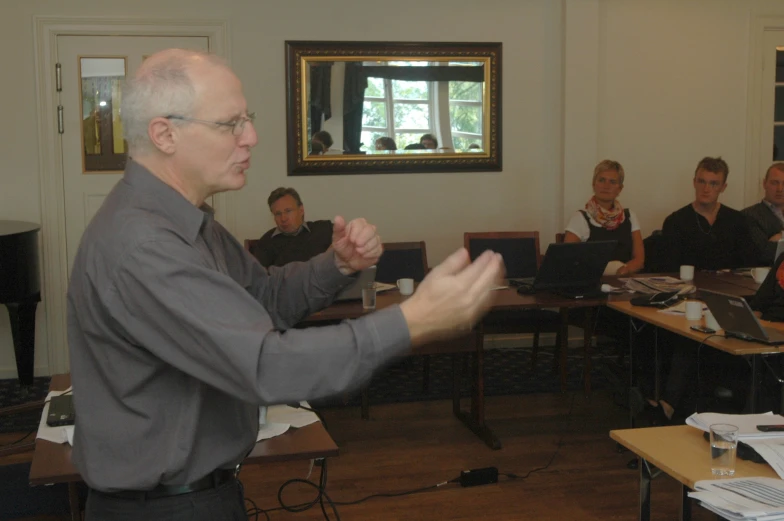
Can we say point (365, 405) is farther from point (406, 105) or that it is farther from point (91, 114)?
point (91, 114)

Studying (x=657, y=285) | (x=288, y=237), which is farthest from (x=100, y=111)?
(x=657, y=285)

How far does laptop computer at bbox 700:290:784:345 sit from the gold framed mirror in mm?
3224

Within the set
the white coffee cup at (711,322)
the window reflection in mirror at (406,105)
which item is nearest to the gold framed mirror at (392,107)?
the window reflection in mirror at (406,105)

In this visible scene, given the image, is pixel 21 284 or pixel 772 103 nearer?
pixel 21 284

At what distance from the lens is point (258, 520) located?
3.75m

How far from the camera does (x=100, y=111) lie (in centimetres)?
619

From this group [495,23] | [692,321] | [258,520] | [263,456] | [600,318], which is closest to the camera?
[263,456]

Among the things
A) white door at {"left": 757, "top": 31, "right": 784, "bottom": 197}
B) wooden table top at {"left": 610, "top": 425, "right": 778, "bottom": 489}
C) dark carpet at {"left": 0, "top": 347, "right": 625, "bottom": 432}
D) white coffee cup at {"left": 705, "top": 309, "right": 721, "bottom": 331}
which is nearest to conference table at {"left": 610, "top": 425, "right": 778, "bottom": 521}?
wooden table top at {"left": 610, "top": 425, "right": 778, "bottom": 489}

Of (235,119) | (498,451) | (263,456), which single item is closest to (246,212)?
(498,451)

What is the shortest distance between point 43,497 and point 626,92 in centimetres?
551

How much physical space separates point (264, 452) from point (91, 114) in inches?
175

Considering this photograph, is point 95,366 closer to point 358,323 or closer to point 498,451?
point 358,323

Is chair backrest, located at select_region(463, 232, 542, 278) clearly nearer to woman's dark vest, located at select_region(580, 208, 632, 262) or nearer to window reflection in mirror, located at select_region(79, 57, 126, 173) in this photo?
woman's dark vest, located at select_region(580, 208, 632, 262)

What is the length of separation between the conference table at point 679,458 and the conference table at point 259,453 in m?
0.84
